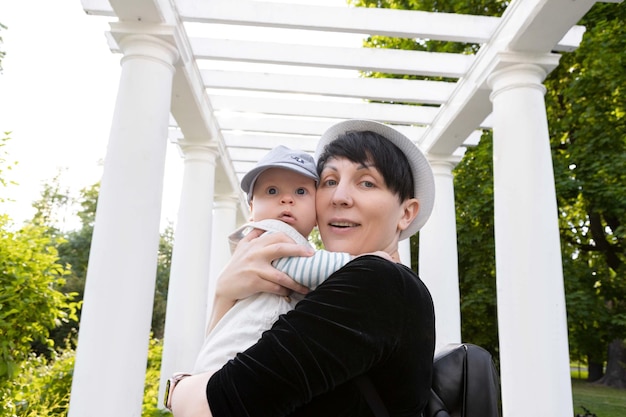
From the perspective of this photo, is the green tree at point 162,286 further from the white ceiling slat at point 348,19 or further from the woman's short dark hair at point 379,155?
the woman's short dark hair at point 379,155

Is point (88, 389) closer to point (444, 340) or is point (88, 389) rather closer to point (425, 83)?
point (444, 340)

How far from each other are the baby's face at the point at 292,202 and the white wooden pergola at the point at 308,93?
438cm

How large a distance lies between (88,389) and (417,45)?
1559 centimetres

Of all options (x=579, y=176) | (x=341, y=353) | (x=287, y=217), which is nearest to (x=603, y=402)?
(x=579, y=176)

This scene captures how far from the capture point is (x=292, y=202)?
8.94 feet

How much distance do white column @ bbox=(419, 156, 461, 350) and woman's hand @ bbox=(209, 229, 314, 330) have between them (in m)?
8.93

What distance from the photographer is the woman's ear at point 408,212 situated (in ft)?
8.50

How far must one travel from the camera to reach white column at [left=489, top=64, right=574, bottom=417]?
6691mm

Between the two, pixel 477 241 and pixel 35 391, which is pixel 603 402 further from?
pixel 35 391

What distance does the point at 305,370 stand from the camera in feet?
5.53

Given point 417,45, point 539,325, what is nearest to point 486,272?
point 417,45

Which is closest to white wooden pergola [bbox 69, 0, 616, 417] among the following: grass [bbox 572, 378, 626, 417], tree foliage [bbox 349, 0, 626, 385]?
tree foliage [bbox 349, 0, 626, 385]

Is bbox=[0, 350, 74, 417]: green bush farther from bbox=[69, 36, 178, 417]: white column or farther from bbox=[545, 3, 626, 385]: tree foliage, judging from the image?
bbox=[545, 3, 626, 385]: tree foliage

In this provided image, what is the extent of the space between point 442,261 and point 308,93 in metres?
4.58
